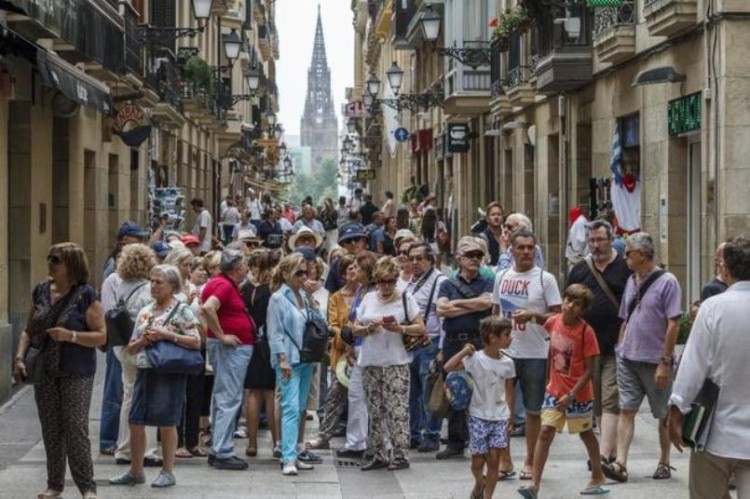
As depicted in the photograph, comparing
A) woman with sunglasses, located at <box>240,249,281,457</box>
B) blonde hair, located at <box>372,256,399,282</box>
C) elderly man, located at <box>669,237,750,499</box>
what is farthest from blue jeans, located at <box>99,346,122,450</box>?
elderly man, located at <box>669,237,750,499</box>

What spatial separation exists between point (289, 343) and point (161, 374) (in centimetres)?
125

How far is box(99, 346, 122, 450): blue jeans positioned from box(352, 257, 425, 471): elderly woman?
6.36 ft

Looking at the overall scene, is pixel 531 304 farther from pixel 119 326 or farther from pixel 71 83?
pixel 71 83

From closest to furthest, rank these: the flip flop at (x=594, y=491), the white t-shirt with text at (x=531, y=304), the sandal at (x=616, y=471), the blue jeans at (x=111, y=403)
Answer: the flip flop at (x=594, y=491) → the sandal at (x=616, y=471) → the white t-shirt with text at (x=531, y=304) → the blue jeans at (x=111, y=403)

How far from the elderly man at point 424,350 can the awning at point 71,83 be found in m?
4.42

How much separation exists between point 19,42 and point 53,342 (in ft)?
16.0

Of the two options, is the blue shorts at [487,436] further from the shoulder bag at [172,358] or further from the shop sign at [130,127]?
the shop sign at [130,127]

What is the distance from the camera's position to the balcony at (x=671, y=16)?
18078 mm

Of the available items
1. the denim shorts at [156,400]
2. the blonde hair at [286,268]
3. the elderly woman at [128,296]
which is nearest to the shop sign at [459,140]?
the blonde hair at [286,268]

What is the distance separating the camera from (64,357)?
10453 millimetres

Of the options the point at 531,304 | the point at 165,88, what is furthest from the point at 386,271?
the point at 165,88

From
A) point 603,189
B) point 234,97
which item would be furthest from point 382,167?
point 603,189

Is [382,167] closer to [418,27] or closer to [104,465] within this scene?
[418,27]

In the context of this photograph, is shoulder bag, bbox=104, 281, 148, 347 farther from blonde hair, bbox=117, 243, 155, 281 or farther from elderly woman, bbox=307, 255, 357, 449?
elderly woman, bbox=307, 255, 357, 449
